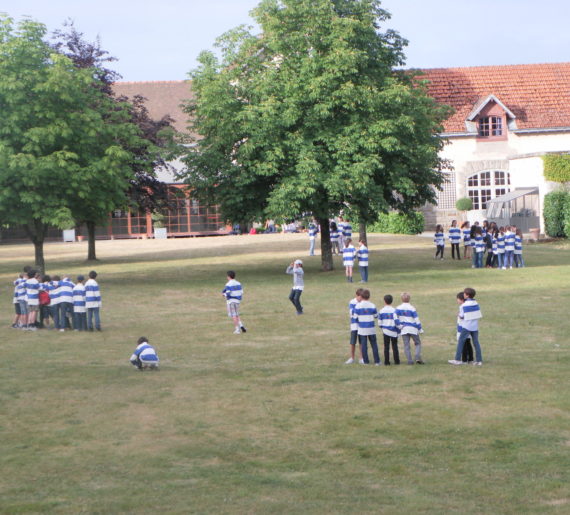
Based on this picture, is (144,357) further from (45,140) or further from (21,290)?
(45,140)

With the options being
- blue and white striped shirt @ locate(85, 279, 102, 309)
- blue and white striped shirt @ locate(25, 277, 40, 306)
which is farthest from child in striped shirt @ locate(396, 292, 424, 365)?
blue and white striped shirt @ locate(25, 277, 40, 306)

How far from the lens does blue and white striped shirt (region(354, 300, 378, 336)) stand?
16906 mm

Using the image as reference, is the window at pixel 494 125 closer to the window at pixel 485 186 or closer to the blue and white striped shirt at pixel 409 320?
the window at pixel 485 186

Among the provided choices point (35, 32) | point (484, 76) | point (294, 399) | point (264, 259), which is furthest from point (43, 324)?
point (484, 76)

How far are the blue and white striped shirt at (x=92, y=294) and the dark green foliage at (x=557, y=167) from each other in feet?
110

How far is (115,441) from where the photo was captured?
1230 centimetres

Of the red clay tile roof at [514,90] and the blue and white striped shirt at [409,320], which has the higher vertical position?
the red clay tile roof at [514,90]

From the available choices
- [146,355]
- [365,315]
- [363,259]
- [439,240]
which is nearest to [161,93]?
[439,240]

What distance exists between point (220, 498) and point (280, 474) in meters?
1.12

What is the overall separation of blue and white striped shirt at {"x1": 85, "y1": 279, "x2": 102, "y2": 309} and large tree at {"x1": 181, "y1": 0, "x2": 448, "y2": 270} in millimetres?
11641

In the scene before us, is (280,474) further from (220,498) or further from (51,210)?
(51,210)

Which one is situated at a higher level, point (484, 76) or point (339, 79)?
point (484, 76)

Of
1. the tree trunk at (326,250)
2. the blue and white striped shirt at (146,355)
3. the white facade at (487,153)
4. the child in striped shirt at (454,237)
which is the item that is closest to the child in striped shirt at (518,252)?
the child in striped shirt at (454,237)

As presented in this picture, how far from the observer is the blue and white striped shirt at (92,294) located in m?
22.3
